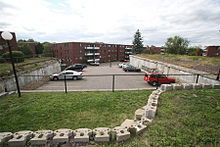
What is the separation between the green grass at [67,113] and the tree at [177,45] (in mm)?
46088

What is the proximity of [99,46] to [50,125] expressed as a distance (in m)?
51.2

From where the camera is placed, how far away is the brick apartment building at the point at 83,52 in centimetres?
4247

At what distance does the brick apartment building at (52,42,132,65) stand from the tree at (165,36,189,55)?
2910 cm

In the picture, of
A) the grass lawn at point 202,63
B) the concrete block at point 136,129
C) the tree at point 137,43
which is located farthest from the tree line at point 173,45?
the concrete block at point 136,129

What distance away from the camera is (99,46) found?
5228cm

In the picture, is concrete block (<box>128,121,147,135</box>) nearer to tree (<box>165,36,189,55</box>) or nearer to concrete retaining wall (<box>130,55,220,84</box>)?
concrete retaining wall (<box>130,55,220,84</box>)

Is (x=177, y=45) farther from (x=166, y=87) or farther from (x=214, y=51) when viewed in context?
(x=166, y=87)

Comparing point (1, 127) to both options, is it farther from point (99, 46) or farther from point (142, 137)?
point (99, 46)

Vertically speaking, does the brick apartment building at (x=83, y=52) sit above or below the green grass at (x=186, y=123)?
above

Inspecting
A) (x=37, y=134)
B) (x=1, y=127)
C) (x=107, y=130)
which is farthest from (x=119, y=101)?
(x=1, y=127)

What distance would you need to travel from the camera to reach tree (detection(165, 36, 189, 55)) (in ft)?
135

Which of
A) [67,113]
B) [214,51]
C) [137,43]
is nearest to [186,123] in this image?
[67,113]

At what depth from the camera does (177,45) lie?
137 ft

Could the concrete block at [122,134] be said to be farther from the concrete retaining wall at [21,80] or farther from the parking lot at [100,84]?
the concrete retaining wall at [21,80]
